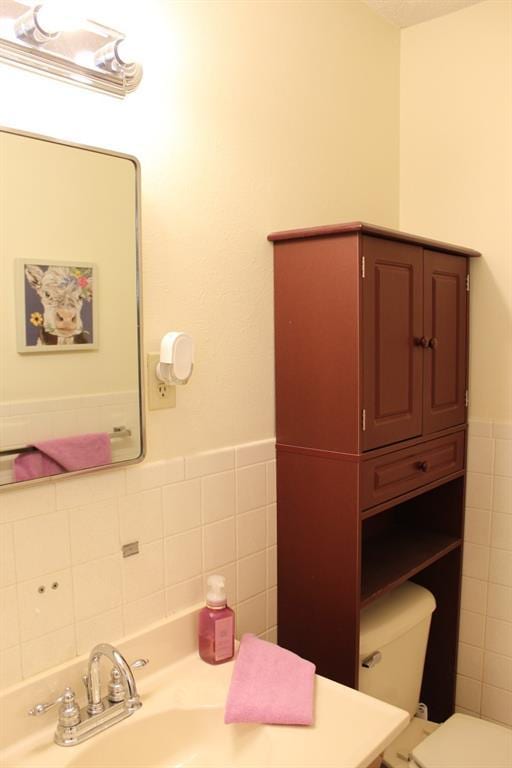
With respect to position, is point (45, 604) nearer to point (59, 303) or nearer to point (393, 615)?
point (59, 303)

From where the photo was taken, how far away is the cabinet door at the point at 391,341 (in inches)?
59.9

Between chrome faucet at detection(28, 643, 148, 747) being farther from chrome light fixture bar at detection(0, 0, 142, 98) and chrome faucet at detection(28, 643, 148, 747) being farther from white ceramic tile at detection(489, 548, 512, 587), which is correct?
white ceramic tile at detection(489, 548, 512, 587)

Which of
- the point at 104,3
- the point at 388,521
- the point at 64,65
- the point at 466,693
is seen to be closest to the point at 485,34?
the point at 104,3

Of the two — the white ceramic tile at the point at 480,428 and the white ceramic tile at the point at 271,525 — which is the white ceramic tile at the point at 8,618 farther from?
the white ceramic tile at the point at 480,428

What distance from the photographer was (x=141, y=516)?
134 cm

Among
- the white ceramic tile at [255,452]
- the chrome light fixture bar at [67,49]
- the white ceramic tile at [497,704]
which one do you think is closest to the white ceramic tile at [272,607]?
the white ceramic tile at [255,452]

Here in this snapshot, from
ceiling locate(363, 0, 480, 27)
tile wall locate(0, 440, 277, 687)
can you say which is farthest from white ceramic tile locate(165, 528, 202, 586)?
ceiling locate(363, 0, 480, 27)

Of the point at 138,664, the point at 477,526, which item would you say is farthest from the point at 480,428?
Answer: the point at 138,664

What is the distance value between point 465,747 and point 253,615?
650 mm

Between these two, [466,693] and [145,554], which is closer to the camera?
[145,554]

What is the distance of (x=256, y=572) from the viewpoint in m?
1.64

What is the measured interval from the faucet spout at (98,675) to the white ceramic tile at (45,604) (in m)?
0.09

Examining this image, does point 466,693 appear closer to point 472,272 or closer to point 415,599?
point 415,599

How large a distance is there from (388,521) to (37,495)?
4.29 ft
